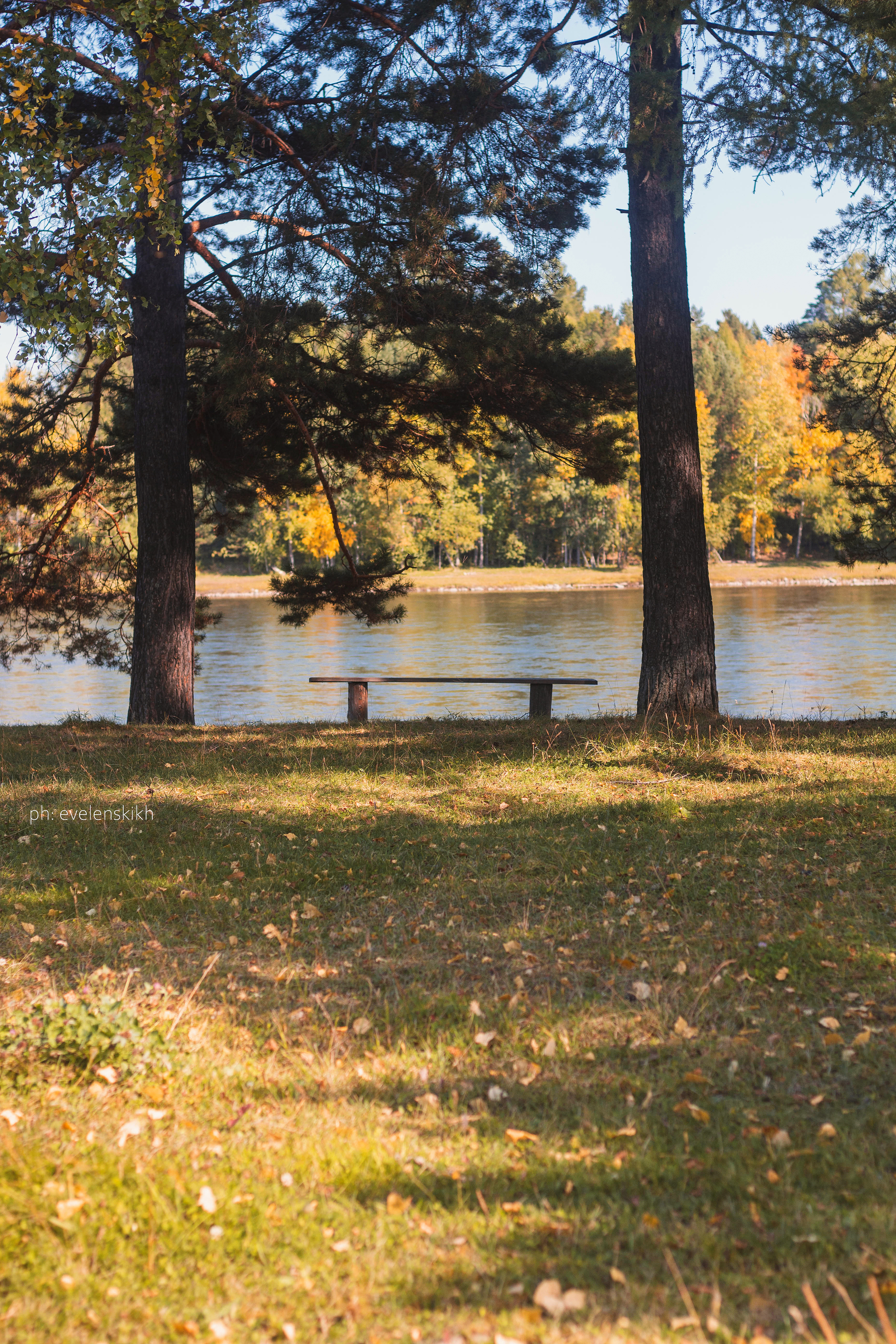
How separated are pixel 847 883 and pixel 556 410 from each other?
685cm

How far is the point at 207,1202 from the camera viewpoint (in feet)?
9.61

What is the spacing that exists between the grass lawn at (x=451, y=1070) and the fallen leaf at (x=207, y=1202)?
2cm

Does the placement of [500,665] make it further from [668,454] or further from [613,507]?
[613,507]

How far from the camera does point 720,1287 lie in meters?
2.63

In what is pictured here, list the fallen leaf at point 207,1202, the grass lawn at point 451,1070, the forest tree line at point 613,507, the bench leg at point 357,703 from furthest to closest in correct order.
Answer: the forest tree line at point 613,507 < the bench leg at point 357,703 < the fallen leaf at point 207,1202 < the grass lawn at point 451,1070

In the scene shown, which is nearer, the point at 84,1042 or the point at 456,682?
the point at 84,1042

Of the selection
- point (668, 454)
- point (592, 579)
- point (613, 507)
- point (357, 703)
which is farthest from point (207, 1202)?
point (613, 507)

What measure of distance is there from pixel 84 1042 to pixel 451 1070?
1.26m

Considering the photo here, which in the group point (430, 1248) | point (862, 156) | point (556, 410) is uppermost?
point (862, 156)

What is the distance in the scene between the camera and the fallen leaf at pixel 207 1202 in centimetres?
292

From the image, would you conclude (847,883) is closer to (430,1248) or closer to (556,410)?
(430,1248)

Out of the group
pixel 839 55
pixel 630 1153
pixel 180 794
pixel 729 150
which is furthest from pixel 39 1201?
pixel 839 55

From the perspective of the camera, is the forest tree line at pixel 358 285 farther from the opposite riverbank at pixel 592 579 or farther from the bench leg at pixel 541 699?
the opposite riverbank at pixel 592 579

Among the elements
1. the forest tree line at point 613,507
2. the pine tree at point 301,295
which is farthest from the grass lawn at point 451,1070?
the forest tree line at point 613,507
